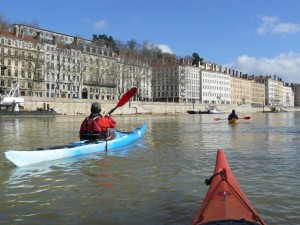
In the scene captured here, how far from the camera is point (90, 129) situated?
12.3 m

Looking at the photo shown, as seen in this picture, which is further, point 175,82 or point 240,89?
point 240,89

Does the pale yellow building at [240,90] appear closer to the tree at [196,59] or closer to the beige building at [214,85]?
the beige building at [214,85]

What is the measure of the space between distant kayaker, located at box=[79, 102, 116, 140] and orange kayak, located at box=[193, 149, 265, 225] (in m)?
7.12

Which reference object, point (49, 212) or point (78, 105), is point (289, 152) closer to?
point (49, 212)

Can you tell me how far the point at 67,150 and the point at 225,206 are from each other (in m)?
7.08

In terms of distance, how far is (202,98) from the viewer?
135125 millimetres

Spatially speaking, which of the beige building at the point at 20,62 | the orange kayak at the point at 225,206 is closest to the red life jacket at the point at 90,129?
the orange kayak at the point at 225,206

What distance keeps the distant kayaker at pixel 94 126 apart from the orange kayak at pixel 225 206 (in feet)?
23.4

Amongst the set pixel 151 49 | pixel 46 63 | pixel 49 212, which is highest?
pixel 151 49

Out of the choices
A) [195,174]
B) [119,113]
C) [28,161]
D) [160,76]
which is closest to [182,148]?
[195,174]

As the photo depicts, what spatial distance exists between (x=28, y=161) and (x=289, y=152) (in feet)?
28.6

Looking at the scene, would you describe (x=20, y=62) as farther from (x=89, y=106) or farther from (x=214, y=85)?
(x=214, y=85)

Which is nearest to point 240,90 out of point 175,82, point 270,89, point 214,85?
point 214,85

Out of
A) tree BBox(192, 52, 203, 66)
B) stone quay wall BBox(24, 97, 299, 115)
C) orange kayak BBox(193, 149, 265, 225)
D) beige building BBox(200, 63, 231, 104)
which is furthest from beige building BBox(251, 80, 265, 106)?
orange kayak BBox(193, 149, 265, 225)
